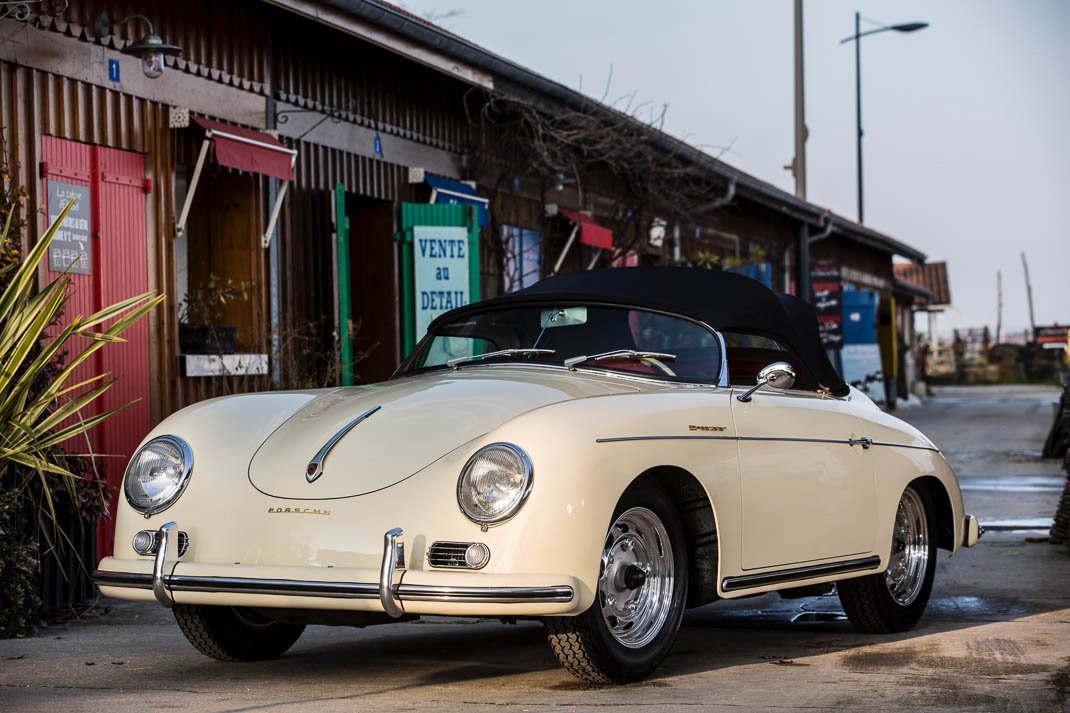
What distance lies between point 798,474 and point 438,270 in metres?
7.55

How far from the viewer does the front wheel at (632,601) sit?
4.93m

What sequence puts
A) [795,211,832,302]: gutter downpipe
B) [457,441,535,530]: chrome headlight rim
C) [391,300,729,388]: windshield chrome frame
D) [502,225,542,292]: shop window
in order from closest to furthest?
1. [457,441,535,530]: chrome headlight rim
2. [391,300,729,388]: windshield chrome frame
3. [502,225,542,292]: shop window
4. [795,211,832,302]: gutter downpipe

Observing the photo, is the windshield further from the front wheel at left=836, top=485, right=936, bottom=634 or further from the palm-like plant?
the palm-like plant

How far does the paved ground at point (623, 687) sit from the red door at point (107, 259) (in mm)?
1799

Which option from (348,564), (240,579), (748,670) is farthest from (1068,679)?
(240,579)

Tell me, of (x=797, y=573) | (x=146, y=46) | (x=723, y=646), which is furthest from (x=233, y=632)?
(x=146, y=46)

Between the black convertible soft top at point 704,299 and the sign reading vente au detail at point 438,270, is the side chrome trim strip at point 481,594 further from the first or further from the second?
the sign reading vente au detail at point 438,270

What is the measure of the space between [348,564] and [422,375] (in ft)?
4.97

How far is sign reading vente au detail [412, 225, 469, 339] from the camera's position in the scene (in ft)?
42.7

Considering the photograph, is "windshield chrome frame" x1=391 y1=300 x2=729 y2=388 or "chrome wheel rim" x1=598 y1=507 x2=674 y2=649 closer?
"chrome wheel rim" x1=598 y1=507 x2=674 y2=649

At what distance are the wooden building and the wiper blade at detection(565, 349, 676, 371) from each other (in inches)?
164

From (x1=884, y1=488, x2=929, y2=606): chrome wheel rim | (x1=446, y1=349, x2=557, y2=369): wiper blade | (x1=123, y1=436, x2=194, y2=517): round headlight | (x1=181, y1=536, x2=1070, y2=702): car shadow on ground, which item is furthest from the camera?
(x1=884, y1=488, x2=929, y2=606): chrome wheel rim

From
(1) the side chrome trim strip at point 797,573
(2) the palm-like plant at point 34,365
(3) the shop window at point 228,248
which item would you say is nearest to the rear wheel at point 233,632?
(2) the palm-like plant at point 34,365

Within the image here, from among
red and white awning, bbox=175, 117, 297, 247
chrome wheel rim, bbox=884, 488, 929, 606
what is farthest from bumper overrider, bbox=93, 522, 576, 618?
red and white awning, bbox=175, 117, 297, 247
